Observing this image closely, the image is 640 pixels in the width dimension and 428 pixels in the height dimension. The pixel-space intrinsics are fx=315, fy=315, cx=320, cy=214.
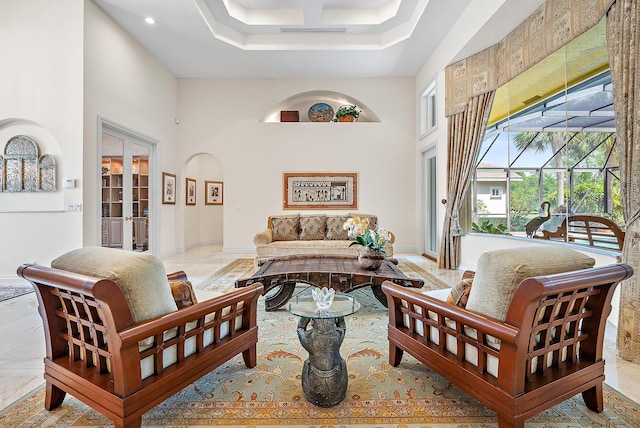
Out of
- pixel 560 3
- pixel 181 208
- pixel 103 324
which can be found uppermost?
pixel 560 3

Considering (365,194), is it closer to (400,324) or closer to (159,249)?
(159,249)

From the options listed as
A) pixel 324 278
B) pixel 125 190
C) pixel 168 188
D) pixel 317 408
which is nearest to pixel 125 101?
pixel 125 190

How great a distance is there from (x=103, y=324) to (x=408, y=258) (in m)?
5.56

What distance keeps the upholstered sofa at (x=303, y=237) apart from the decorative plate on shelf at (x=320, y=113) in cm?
266

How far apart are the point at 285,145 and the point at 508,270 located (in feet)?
19.9

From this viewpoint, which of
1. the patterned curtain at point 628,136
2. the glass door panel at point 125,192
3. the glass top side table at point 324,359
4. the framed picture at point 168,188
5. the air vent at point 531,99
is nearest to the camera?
the glass top side table at point 324,359

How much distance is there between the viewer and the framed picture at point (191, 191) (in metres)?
7.59

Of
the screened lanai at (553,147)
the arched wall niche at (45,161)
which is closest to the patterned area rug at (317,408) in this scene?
the screened lanai at (553,147)

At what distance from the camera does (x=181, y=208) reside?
279 inches

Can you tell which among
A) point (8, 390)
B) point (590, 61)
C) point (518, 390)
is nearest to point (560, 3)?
point (590, 61)

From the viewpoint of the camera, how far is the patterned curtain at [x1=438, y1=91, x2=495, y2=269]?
4496 millimetres

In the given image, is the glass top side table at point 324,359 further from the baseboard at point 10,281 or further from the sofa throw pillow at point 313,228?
the baseboard at point 10,281

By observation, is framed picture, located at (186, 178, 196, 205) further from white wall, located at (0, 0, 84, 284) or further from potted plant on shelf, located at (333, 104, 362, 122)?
potted plant on shelf, located at (333, 104, 362, 122)

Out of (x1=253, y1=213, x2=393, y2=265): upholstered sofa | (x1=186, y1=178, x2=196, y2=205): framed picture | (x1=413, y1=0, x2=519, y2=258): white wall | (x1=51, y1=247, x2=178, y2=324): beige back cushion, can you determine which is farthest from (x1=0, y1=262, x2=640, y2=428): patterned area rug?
(x1=186, y1=178, x2=196, y2=205): framed picture
